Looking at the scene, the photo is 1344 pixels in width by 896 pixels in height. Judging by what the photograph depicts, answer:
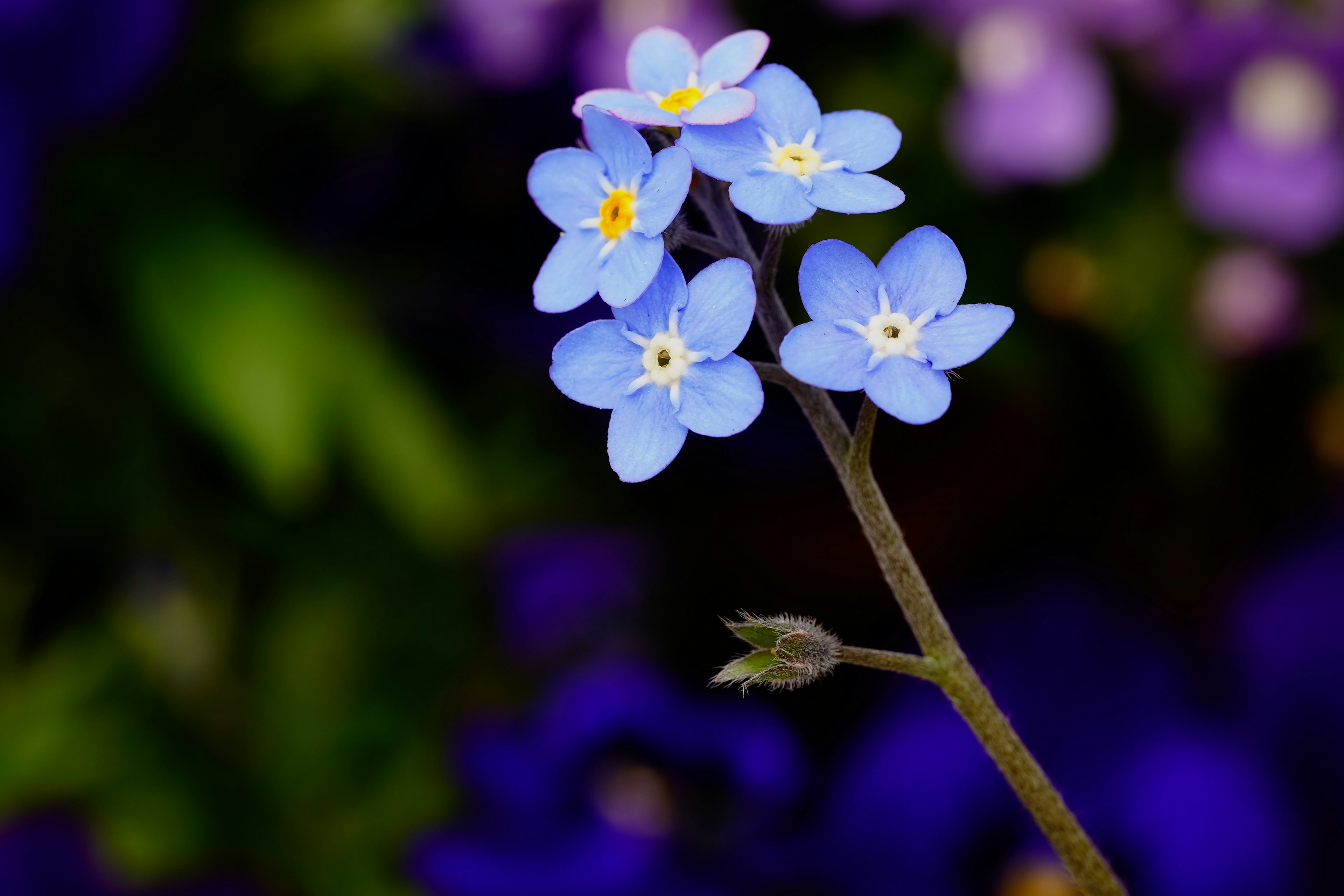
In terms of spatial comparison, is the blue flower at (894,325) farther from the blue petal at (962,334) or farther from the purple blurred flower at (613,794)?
A: the purple blurred flower at (613,794)

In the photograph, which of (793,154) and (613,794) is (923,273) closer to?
(793,154)

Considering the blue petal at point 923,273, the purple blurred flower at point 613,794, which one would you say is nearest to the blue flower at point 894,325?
the blue petal at point 923,273

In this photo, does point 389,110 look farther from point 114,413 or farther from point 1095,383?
point 1095,383

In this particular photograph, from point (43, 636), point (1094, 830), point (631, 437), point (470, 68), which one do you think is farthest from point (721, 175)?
point (43, 636)

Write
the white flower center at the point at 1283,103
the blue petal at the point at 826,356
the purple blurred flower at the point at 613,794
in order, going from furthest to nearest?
the white flower center at the point at 1283,103
the purple blurred flower at the point at 613,794
the blue petal at the point at 826,356

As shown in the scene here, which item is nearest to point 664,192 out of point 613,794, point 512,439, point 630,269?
point 630,269

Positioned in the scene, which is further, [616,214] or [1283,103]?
[1283,103]

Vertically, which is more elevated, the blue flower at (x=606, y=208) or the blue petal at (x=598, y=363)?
the blue flower at (x=606, y=208)

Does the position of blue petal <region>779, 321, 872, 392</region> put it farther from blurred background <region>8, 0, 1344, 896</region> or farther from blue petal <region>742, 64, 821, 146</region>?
blurred background <region>8, 0, 1344, 896</region>
